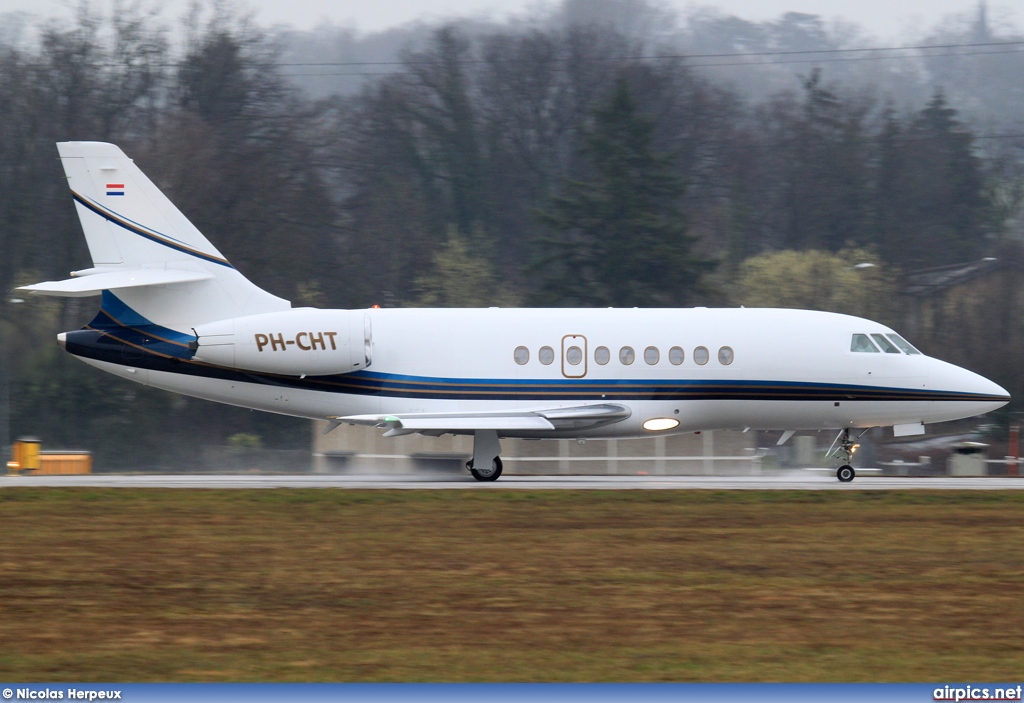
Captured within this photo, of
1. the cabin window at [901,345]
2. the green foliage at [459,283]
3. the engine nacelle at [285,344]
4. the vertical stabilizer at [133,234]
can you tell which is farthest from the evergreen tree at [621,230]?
the vertical stabilizer at [133,234]

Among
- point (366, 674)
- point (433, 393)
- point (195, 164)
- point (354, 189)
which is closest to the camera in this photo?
point (366, 674)

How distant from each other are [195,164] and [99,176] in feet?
90.1

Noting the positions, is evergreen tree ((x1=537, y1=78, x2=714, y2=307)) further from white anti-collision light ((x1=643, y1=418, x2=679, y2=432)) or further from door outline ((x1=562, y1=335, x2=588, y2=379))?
door outline ((x1=562, y1=335, x2=588, y2=379))

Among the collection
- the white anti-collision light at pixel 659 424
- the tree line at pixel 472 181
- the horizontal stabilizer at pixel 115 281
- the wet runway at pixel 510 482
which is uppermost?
the tree line at pixel 472 181

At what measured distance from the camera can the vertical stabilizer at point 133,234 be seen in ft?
83.4

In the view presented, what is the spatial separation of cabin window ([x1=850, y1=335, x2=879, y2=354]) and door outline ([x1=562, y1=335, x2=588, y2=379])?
5.50 metres

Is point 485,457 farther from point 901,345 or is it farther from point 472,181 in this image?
point 472,181

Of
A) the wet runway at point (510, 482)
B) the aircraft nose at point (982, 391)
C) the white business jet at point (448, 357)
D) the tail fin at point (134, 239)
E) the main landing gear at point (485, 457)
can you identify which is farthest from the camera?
the aircraft nose at point (982, 391)

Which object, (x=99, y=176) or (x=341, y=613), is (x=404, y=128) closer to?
(x=99, y=176)

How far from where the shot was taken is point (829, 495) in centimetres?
2211

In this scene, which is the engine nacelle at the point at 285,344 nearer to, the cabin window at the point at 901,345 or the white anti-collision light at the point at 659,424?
the white anti-collision light at the point at 659,424

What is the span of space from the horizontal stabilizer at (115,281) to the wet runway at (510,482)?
3683 mm

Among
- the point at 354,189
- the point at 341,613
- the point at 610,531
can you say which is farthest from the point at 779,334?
the point at 354,189

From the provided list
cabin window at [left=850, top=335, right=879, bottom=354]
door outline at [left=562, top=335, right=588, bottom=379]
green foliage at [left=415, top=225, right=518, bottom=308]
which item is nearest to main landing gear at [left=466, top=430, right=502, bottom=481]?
door outline at [left=562, top=335, right=588, bottom=379]
